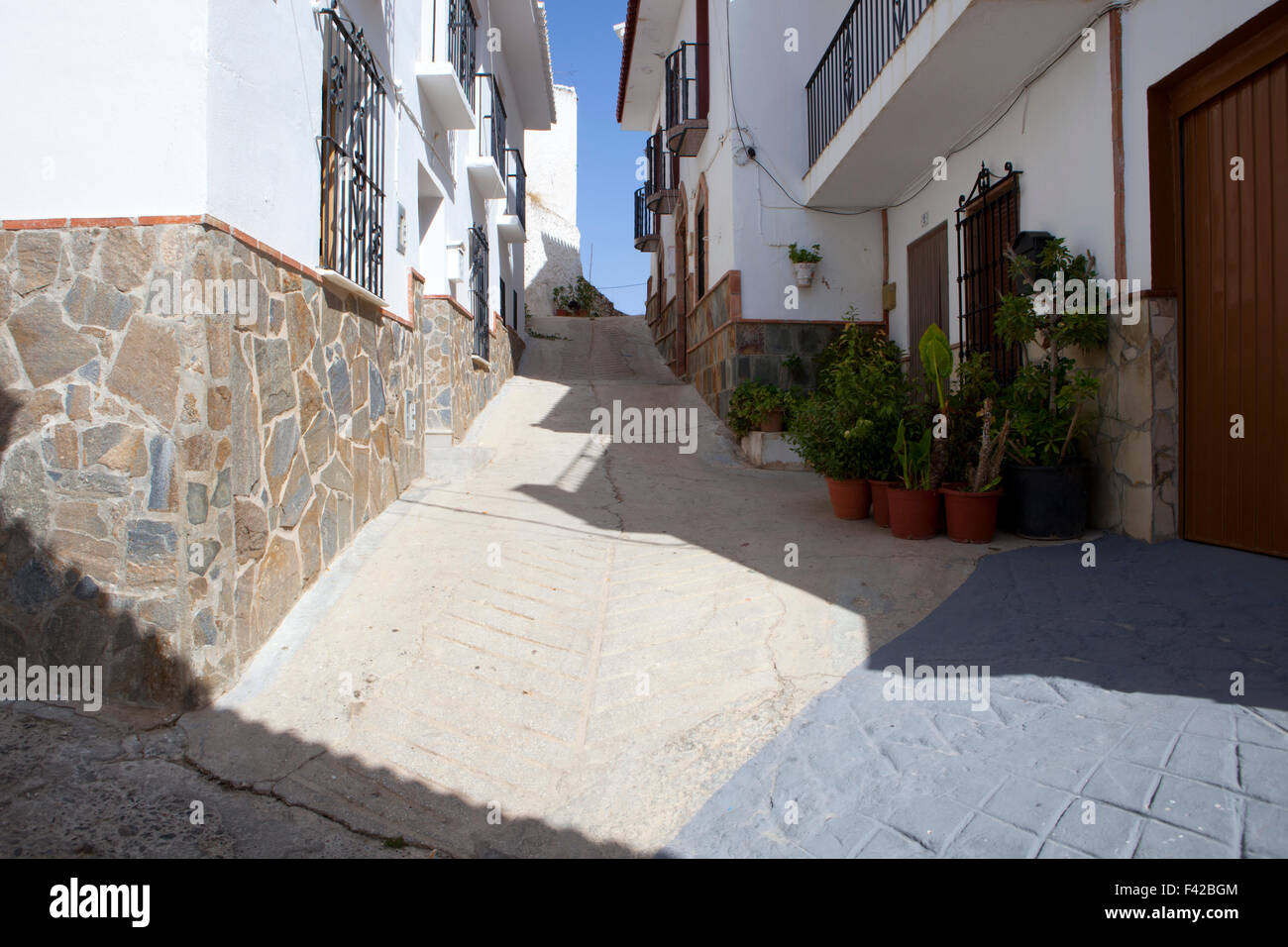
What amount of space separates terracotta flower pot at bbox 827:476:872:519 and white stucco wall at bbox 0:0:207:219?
4.70m

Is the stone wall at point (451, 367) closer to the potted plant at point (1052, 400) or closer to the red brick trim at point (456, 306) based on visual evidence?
the red brick trim at point (456, 306)

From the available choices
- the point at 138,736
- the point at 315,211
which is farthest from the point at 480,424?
the point at 138,736

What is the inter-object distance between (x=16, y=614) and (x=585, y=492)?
Answer: 14.4 feet

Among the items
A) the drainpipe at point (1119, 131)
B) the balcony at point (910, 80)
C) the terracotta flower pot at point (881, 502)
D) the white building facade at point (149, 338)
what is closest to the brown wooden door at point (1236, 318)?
the drainpipe at point (1119, 131)

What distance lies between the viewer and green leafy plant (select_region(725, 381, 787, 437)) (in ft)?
29.5

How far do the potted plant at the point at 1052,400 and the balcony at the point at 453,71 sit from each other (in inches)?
220

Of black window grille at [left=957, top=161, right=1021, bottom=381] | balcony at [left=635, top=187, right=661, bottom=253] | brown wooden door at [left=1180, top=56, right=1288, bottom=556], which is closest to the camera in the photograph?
brown wooden door at [left=1180, top=56, right=1288, bottom=556]

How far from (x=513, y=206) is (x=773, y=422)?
24.6 ft

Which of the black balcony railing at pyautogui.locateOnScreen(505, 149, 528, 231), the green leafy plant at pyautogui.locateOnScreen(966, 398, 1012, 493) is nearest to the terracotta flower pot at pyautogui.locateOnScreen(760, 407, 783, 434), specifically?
the green leafy plant at pyautogui.locateOnScreen(966, 398, 1012, 493)

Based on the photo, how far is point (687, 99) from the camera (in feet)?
38.7

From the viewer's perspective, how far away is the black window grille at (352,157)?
483 cm

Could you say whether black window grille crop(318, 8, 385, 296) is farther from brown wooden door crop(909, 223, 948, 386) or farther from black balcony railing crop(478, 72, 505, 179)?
brown wooden door crop(909, 223, 948, 386)
